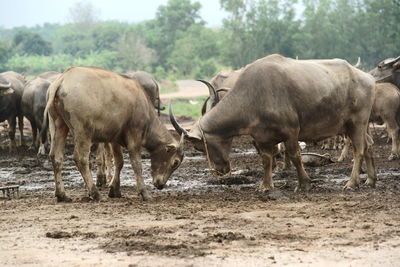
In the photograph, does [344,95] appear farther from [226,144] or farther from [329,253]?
[329,253]

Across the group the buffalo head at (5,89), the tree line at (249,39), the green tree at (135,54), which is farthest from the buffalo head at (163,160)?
the green tree at (135,54)

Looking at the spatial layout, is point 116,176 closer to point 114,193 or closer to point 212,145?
point 114,193

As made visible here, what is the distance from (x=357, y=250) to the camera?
324 inches

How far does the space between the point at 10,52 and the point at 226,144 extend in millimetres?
72776

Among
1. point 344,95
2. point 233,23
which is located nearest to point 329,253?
point 344,95

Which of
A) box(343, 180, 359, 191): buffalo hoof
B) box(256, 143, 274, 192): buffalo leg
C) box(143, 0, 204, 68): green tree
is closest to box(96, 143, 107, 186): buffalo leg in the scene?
box(256, 143, 274, 192): buffalo leg

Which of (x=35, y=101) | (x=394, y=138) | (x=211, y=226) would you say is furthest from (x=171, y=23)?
(x=211, y=226)

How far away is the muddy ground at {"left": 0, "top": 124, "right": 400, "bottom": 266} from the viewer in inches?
317

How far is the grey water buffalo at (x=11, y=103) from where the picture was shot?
75.6 feet

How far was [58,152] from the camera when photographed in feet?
38.9

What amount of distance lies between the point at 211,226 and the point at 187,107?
32.9 metres

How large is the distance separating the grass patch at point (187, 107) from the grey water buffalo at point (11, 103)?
12265 mm

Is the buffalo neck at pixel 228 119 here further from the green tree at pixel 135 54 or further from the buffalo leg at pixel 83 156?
the green tree at pixel 135 54

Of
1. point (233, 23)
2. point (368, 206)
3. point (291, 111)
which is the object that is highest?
point (291, 111)
